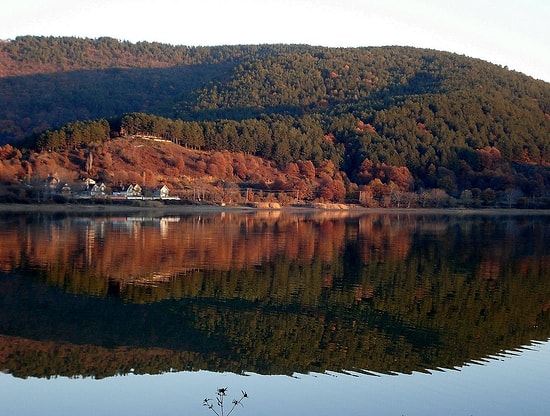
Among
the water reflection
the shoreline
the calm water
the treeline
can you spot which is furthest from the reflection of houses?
the calm water

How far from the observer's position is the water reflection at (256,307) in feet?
48.1

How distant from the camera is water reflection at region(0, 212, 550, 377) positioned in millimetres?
14672

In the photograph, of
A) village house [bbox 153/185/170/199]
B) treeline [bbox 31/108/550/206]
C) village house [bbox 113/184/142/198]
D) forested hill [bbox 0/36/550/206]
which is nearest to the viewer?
village house [bbox 113/184/142/198]

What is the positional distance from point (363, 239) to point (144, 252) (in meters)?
17.5

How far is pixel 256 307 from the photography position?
20062mm

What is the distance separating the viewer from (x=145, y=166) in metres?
100

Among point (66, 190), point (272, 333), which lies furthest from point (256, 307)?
point (66, 190)

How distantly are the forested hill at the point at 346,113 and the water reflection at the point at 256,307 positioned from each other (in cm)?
7225

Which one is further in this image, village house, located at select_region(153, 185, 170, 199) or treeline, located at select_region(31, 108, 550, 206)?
treeline, located at select_region(31, 108, 550, 206)

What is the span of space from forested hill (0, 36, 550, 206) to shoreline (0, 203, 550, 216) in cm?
1196

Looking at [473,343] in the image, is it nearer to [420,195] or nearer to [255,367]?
[255,367]

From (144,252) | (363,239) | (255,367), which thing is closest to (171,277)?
(144,252)

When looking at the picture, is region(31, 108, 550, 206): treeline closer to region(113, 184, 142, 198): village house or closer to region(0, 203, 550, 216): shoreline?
region(0, 203, 550, 216): shoreline

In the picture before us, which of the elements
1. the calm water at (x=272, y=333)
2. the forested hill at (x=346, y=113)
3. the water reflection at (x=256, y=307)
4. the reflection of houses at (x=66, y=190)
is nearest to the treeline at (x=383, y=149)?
the forested hill at (x=346, y=113)
